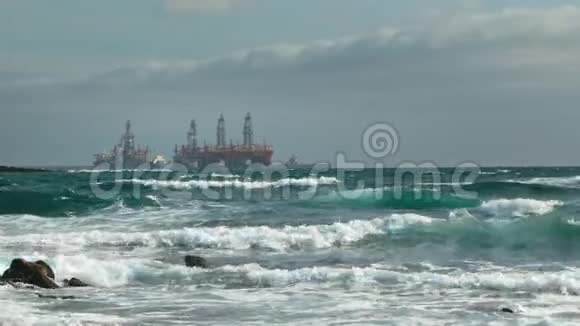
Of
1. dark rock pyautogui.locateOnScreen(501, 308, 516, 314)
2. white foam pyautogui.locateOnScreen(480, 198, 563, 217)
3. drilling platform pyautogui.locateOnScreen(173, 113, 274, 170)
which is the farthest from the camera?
drilling platform pyautogui.locateOnScreen(173, 113, 274, 170)

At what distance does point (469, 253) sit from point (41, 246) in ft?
37.4

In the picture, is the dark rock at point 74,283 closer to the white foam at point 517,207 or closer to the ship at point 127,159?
the white foam at point 517,207

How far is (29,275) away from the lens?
1340 centimetres

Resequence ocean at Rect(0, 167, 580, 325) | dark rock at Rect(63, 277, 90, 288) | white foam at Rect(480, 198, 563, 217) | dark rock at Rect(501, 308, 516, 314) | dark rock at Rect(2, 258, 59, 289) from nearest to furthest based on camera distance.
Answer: dark rock at Rect(501, 308, 516, 314)
ocean at Rect(0, 167, 580, 325)
dark rock at Rect(2, 258, 59, 289)
dark rock at Rect(63, 277, 90, 288)
white foam at Rect(480, 198, 563, 217)

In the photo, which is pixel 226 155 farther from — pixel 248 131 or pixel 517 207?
pixel 517 207

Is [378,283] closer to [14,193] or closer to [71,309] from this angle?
[71,309]

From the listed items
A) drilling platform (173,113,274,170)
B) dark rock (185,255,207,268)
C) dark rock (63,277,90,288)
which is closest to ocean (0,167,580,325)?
dark rock (185,255,207,268)

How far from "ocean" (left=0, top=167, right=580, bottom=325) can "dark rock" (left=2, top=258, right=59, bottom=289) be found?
0.46 metres

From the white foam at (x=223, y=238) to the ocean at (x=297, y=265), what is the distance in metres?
0.05

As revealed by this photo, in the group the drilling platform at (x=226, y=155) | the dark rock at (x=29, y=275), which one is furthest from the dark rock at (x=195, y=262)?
the drilling platform at (x=226, y=155)

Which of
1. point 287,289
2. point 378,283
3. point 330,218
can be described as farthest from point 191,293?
point 330,218

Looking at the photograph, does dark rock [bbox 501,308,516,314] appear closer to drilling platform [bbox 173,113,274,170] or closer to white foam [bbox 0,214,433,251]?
white foam [bbox 0,214,433,251]

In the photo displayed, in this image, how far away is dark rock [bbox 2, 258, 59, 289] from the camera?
43.7ft

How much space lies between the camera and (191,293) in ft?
43.0
